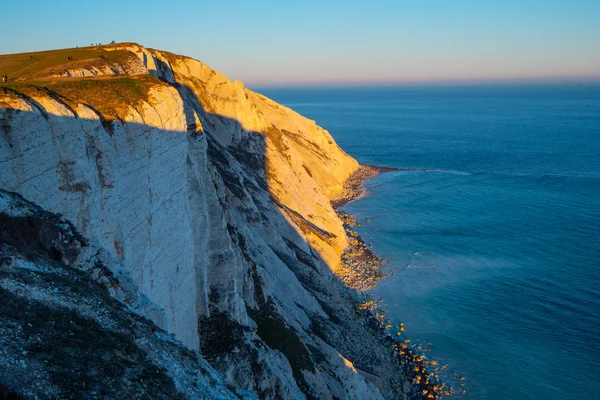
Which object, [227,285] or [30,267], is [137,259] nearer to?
[30,267]

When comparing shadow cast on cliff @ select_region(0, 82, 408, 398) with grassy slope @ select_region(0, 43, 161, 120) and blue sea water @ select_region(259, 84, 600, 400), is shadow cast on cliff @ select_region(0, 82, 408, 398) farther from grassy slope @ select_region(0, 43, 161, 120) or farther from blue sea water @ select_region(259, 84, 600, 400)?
blue sea water @ select_region(259, 84, 600, 400)

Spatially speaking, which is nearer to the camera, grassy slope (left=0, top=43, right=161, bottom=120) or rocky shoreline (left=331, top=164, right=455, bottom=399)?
grassy slope (left=0, top=43, right=161, bottom=120)

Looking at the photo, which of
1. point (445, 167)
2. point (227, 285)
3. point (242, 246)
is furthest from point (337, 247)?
point (445, 167)

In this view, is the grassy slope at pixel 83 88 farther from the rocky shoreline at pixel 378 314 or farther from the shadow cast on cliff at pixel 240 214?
the rocky shoreline at pixel 378 314

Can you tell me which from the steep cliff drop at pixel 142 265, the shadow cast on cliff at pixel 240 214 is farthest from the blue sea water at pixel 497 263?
the steep cliff drop at pixel 142 265

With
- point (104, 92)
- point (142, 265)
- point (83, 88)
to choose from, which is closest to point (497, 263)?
point (142, 265)

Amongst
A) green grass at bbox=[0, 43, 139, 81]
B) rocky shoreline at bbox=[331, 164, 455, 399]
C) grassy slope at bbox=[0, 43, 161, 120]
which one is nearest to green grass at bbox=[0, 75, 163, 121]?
grassy slope at bbox=[0, 43, 161, 120]
